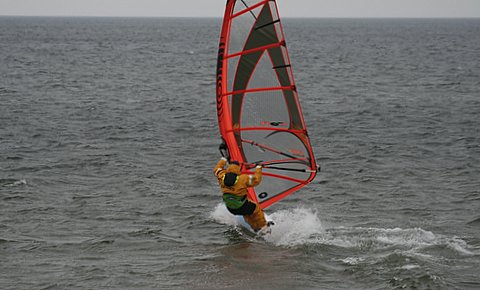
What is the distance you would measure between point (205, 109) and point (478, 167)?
36.3ft

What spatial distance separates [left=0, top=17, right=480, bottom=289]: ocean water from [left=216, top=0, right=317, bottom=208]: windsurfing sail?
2.99 ft

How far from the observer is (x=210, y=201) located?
497 inches

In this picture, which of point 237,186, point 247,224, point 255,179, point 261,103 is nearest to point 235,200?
point 237,186

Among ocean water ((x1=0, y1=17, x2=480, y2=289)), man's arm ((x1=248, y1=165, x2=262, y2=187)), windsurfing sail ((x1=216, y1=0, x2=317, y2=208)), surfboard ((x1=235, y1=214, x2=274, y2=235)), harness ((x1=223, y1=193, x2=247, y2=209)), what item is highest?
windsurfing sail ((x1=216, y1=0, x2=317, y2=208))

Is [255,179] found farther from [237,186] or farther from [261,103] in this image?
[261,103]

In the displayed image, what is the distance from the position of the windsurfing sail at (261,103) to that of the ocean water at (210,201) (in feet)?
2.99

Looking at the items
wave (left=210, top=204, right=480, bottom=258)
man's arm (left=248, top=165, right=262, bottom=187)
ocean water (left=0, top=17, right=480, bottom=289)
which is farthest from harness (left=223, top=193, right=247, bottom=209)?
wave (left=210, top=204, right=480, bottom=258)

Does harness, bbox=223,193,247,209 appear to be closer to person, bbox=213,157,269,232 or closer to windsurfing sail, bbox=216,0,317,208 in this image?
person, bbox=213,157,269,232

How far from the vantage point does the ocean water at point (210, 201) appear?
8961 mm

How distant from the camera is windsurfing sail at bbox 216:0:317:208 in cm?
1004

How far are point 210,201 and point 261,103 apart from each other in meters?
2.81

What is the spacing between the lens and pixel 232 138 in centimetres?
1073

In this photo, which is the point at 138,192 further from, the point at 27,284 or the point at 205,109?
the point at 205,109

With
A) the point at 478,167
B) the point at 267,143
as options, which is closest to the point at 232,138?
the point at 267,143
